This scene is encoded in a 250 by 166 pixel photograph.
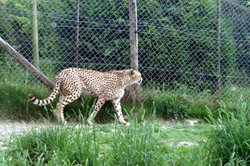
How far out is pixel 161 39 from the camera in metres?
7.34

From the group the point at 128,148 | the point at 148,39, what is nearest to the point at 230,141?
the point at 128,148

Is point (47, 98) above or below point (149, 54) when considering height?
below

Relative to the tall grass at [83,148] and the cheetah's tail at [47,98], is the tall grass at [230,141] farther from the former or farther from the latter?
the cheetah's tail at [47,98]

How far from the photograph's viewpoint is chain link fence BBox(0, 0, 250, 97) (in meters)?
6.88

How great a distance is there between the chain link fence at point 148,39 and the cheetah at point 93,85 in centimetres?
28

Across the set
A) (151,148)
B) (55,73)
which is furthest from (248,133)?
(55,73)

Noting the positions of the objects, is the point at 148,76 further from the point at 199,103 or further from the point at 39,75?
the point at 39,75

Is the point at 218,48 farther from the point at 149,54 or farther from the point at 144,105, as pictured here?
the point at 144,105

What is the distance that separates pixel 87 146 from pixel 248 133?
1250 millimetres

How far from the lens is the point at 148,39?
7262 millimetres

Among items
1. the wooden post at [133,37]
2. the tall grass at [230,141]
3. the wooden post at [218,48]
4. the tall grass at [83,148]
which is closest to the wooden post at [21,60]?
the wooden post at [133,37]

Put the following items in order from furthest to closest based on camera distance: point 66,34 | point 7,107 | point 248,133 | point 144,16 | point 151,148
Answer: point 144,16, point 66,34, point 7,107, point 248,133, point 151,148

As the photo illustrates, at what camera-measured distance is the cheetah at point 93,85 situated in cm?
654

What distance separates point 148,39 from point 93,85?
118 centimetres
